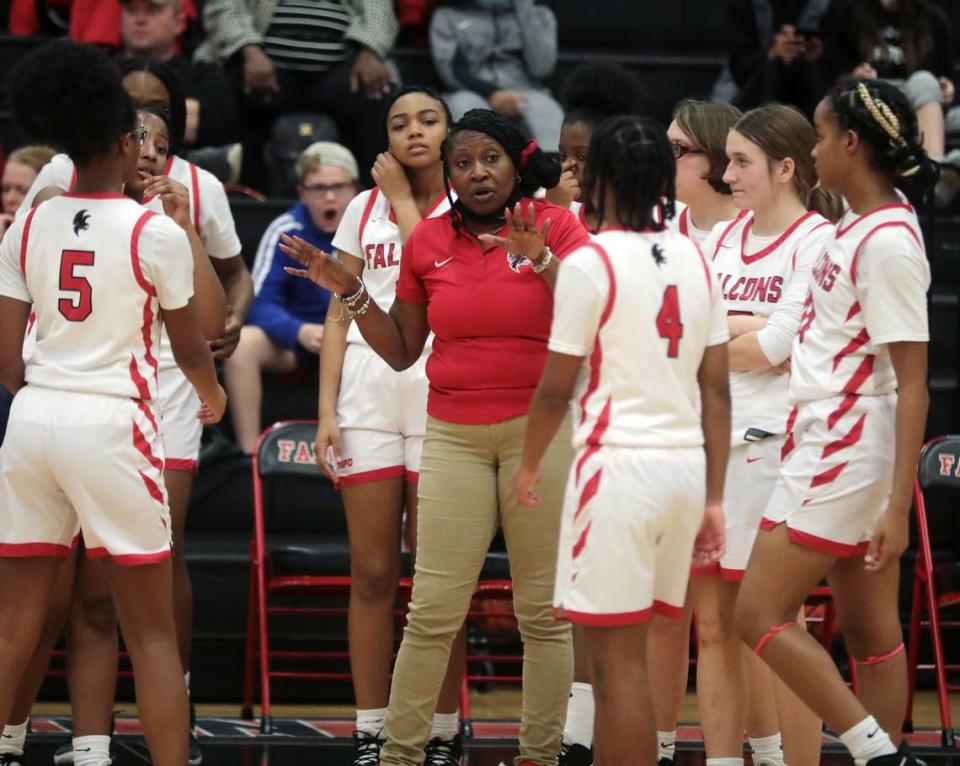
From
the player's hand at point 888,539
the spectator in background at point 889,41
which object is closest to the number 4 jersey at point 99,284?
the player's hand at point 888,539

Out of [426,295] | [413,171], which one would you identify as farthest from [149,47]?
[426,295]

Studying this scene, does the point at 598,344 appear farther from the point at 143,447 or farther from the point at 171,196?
the point at 171,196

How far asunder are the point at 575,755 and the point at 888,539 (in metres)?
1.21

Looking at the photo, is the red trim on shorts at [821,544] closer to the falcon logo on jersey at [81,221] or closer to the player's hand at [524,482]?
the player's hand at [524,482]

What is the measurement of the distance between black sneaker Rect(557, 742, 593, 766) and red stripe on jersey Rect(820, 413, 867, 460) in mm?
1190

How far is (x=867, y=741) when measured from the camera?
3803mm

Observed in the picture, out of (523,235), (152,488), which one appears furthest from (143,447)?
(523,235)

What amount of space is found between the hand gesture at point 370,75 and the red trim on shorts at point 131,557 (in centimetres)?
400

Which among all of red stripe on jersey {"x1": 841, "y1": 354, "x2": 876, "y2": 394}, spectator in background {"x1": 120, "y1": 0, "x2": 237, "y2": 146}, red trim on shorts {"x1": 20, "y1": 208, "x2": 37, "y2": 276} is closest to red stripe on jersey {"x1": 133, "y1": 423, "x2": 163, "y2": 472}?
red trim on shorts {"x1": 20, "y1": 208, "x2": 37, "y2": 276}

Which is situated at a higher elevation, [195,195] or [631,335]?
[195,195]

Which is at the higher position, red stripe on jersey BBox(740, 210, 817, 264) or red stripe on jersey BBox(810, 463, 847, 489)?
red stripe on jersey BBox(740, 210, 817, 264)

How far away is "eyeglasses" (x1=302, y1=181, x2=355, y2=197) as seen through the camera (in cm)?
643

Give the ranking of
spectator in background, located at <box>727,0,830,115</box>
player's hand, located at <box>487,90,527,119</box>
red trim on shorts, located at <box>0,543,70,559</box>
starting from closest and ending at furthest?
red trim on shorts, located at <box>0,543,70,559</box>, player's hand, located at <box>487,90,527,119</box>, spectator in background, located at <box>727,0,830,115</box>

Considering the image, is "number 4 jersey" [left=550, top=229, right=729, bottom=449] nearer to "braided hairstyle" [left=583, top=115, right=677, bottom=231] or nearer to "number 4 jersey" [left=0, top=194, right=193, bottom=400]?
"braided hairstyle" [left=583, top=115, right=677, bottom=231]
